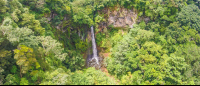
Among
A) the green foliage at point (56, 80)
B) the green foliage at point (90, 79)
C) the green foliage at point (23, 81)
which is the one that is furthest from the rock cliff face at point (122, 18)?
the green foliage at point (23, 81)

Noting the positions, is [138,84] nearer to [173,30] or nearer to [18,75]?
[173,30]

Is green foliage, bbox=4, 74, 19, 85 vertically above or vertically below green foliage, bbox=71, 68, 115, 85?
above

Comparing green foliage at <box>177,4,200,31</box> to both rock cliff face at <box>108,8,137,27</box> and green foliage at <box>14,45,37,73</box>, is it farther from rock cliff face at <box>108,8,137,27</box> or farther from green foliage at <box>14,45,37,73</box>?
green foliage at <box>14,45,37,73</box>

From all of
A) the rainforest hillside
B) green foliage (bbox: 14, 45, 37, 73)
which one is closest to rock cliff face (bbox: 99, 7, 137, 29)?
the rainforest hillside

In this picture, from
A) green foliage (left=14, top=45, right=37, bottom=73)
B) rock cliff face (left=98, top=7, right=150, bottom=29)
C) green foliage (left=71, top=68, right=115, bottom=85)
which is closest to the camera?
green foliage (left=14, top=45, right=37, bottom=73)

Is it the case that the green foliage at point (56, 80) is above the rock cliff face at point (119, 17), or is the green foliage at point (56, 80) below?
below

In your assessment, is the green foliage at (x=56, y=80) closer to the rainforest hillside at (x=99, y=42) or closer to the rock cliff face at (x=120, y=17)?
the rainforest hillside at (x=99, y=42)

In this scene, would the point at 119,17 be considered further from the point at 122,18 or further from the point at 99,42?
the point at 99,42

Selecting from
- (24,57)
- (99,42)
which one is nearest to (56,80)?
(24,57)
